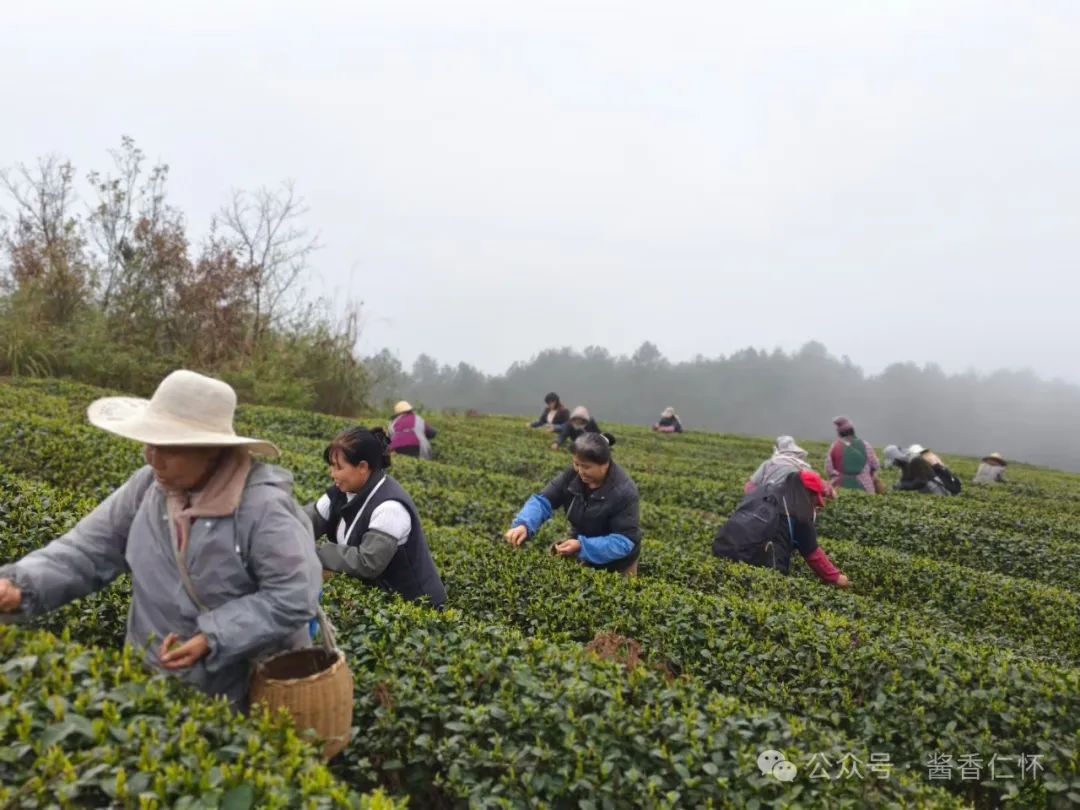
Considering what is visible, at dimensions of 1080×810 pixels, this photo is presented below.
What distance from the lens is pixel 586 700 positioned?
301cm

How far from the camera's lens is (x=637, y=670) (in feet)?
10.8

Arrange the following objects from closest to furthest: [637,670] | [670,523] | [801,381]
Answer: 1. [637,670]
2. [670,523]
3. [801,381]

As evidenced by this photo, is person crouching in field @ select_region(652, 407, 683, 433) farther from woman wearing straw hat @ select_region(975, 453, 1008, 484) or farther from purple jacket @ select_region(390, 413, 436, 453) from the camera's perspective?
purple jacket @ select_region(390, 413, 436, 453)

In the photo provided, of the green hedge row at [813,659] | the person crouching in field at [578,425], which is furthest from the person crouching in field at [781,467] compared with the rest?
the person crouching in field at [578,425]

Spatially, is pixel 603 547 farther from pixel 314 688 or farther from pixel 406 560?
pixel 314 688

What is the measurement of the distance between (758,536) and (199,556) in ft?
15.8

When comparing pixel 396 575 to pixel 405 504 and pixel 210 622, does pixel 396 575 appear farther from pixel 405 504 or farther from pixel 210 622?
pixel 210 622

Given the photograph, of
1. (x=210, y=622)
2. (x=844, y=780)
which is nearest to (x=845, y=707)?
(x=844, y=780)

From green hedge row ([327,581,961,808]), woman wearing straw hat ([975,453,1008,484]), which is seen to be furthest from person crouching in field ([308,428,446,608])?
woman wearing straw hat ([975,453,1008,484])

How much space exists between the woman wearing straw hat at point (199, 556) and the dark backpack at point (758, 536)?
4.41 m

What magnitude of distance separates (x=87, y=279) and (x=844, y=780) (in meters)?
21.2

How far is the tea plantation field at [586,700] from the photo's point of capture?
6.70 feet

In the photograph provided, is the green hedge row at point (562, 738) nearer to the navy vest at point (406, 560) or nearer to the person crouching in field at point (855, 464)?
the navy vest at point (406, 560)

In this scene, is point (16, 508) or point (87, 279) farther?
point (87, 279)
